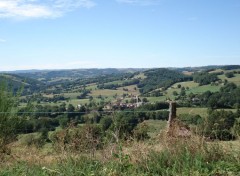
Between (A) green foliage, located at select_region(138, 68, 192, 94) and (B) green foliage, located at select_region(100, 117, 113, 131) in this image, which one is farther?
(A) green foliage, located at select_region(138, 68, 192, 94)

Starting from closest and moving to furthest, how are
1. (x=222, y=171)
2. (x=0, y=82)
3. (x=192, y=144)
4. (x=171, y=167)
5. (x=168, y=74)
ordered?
1. (x=222, y=171)
2. (x=171, y=167)
3. (x=192, y=144)
4. (x=0, y=82)
5. (x=168, y=74)

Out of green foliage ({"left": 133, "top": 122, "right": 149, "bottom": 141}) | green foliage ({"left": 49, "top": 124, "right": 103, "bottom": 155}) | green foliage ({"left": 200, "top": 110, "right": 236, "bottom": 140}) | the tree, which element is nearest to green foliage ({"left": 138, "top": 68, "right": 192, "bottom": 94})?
the tree

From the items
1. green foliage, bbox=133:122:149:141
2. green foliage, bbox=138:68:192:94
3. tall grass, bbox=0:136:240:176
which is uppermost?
green foliage, bbox=133:122:149:141

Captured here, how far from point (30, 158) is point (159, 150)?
2.42 metres

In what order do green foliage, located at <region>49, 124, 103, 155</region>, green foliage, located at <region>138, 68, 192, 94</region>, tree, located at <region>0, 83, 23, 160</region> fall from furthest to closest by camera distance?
green foliage, located at <region>138, 68, 192, 94</region>, tree, located at <region>0, 83, 23, 160</region>, green foliage, located at <region>49, 124, 103, 155</region>

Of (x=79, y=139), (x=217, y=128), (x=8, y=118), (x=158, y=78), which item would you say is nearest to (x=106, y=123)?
(x=79, y=139)

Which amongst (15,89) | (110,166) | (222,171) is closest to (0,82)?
(15,89)

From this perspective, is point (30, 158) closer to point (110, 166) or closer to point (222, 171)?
point (110, 166)

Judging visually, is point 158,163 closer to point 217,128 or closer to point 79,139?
point 79,139

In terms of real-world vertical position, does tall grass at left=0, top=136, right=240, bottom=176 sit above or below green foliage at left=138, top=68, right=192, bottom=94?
above

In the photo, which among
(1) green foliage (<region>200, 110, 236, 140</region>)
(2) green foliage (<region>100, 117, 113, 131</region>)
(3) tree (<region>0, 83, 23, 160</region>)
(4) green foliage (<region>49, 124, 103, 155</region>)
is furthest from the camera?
(3) tree (<region>0, 83, 23, 160</region>)

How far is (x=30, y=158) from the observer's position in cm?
616

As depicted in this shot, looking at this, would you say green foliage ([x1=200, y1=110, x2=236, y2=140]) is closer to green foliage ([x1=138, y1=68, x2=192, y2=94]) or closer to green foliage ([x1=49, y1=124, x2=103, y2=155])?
green foliage ([x1=49, y1=124, x2=103, y2=155])

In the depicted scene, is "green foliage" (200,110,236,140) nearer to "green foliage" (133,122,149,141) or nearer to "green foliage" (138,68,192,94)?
Answer: "green foliage" (133,122,149,141)
